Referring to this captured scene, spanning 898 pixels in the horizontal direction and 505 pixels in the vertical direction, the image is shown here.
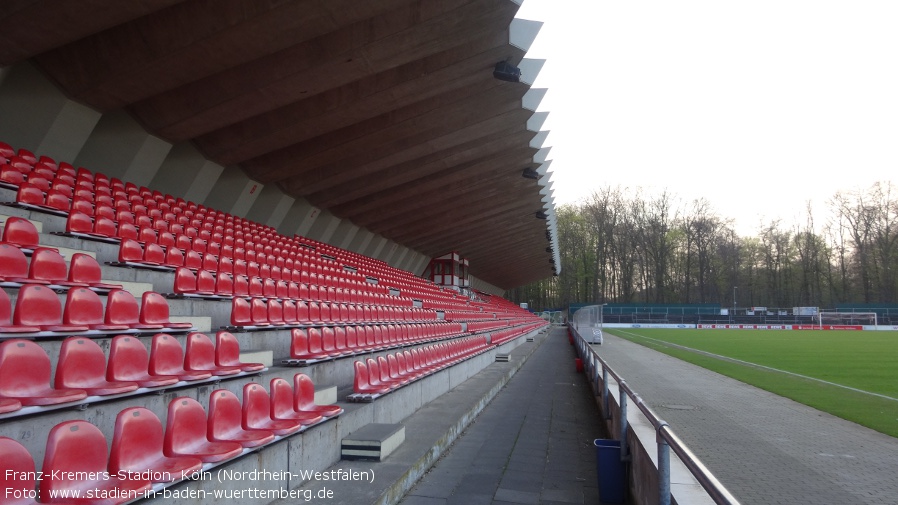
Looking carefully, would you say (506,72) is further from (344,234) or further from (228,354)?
(344,234)

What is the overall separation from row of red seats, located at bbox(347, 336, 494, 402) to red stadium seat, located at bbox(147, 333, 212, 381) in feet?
6.60

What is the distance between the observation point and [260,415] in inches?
158

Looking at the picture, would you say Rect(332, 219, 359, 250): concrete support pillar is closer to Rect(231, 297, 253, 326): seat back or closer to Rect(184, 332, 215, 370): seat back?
Rect(231, 297, 253, 326): seat back

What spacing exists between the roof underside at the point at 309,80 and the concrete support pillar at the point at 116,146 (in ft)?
1.31

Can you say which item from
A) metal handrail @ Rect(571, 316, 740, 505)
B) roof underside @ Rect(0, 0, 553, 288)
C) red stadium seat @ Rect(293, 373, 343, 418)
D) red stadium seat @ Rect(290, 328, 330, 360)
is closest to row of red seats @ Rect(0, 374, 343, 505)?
red stadium seat @ Rect(293, 373, 343, 418)

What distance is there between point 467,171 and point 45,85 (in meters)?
13.4

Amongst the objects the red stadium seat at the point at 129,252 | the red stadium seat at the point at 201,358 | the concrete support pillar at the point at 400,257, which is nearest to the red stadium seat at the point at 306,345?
the red stadium seat at the point at 201,358

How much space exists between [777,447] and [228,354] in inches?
271

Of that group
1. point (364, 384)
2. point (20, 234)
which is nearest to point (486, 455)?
point (364, 384)

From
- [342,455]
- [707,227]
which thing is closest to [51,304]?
[342,455]

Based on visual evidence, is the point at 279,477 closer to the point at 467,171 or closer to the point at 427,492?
the point at 427,492

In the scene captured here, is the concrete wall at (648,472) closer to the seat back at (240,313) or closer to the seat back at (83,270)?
the seat back at (240,313)

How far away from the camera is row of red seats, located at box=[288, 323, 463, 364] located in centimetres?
575

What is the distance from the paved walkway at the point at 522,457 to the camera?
15.9ft
